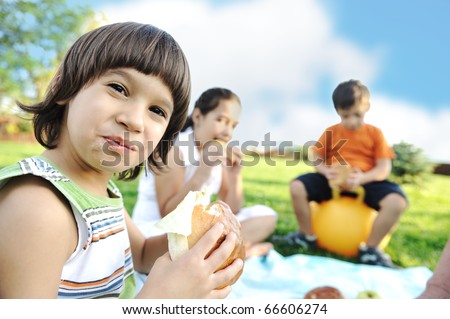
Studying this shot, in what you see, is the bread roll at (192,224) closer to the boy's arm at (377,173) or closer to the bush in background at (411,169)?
the boy's arm at (377,173)

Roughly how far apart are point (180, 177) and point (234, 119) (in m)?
0.29

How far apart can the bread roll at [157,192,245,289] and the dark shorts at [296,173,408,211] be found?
4.28ft

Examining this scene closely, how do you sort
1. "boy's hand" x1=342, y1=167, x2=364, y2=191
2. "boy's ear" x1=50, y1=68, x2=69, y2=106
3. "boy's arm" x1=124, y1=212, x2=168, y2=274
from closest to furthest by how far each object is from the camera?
"boy's ear" x1=50, y1=68, x2=69, y2=106, "boy's arm" x1=124, y1=212, x2=168, y2=274, "boy's hand" x1=342, y1=167, x2=364, y2=191

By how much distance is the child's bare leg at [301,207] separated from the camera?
178cm

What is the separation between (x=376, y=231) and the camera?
164 cm

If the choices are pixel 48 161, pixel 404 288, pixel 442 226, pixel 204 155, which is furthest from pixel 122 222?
pixel 442 226

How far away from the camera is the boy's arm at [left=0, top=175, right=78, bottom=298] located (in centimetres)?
44

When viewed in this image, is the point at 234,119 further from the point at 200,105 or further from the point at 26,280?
the point at 26,280

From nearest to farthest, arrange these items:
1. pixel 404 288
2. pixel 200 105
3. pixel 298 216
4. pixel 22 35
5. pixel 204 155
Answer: pixel 200 105 → pixel 204 155 → pixel 404 288 → pixel 298 216 → pixel 22 35

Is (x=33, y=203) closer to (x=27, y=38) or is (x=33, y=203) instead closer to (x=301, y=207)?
(x=301, y=207)

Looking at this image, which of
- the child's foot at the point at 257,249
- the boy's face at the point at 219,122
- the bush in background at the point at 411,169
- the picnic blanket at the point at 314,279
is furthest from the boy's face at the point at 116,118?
the bush in background at the point at 411,169

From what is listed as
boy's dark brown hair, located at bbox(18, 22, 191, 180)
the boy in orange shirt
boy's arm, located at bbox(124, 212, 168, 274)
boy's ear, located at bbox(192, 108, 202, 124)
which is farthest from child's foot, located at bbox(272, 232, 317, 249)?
boy's dark brown hair, located at bbox(18, 22, 191, 180)

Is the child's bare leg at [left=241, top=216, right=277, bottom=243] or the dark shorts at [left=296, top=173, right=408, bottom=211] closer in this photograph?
the child's bare leg at [left=241, top=216, right=277, bottom=243]

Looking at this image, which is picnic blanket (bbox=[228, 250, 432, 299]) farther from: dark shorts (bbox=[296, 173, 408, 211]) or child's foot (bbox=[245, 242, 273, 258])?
dark shorts (bbox=[296, 173, 408, 211])
